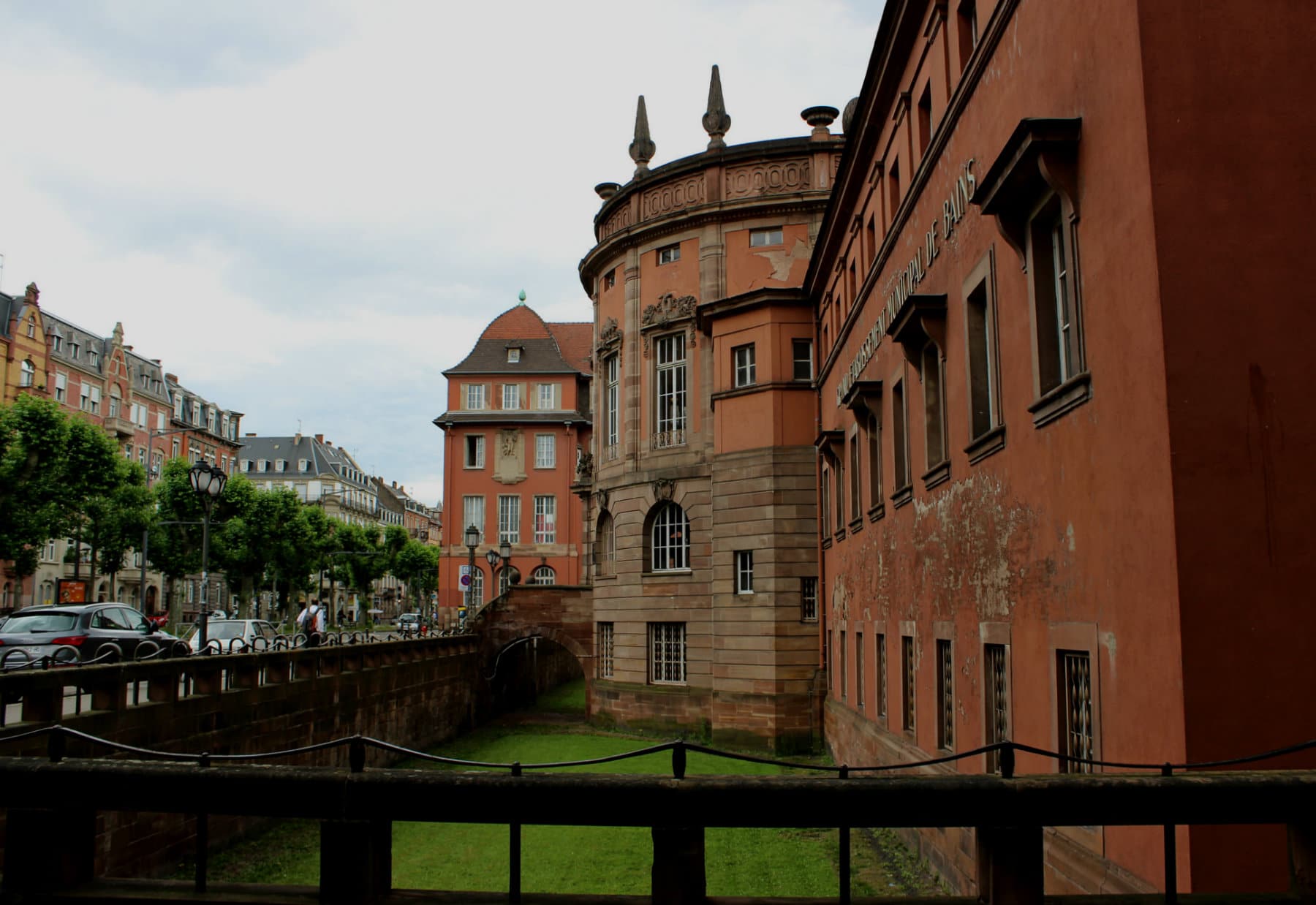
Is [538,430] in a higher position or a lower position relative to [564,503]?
higher

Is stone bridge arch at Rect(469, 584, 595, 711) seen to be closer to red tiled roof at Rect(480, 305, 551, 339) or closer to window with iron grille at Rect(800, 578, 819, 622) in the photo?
window with iron grille at Rect(800, 578, 819, 622)

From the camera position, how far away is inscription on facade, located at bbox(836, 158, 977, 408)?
12242mm

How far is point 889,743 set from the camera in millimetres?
16906

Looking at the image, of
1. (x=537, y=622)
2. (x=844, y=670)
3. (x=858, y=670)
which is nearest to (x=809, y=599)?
(x=844, y=670)

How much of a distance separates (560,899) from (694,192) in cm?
3009

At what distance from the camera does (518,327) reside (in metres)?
68.2

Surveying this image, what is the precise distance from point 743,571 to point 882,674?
36.7 ft

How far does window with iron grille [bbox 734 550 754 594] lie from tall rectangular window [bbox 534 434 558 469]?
35.5 meters

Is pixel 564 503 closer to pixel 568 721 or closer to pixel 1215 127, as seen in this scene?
pixel 568 721

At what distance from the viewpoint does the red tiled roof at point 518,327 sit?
67.5 metres

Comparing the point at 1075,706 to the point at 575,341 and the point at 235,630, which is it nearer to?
the point at 235,630

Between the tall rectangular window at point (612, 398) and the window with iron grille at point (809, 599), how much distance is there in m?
9.14

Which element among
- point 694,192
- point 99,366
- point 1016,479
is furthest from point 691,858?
point 99,366

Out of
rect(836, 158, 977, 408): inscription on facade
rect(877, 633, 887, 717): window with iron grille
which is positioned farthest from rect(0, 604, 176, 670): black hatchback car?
rect(836, 158, 977, 408): inscription on facade
